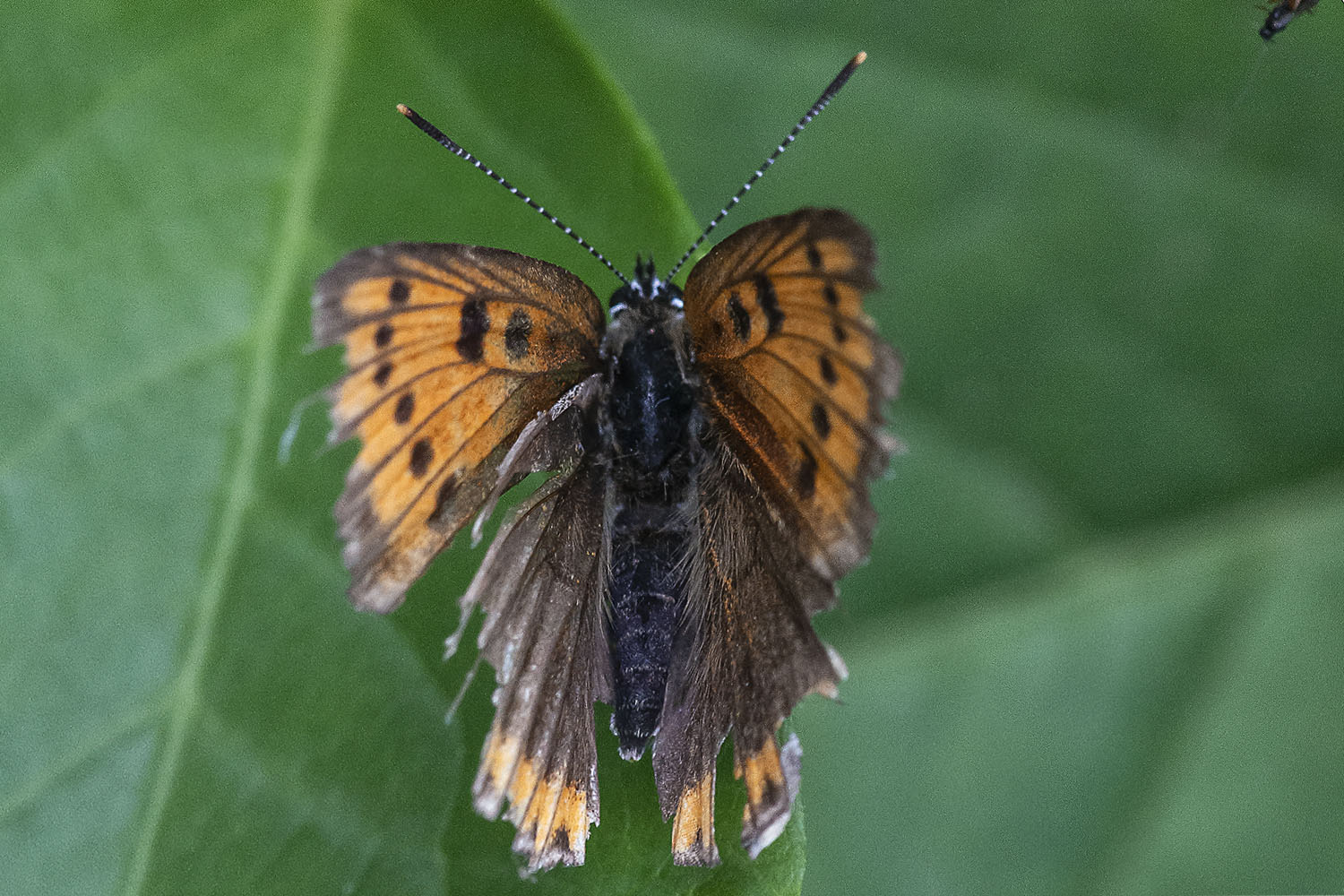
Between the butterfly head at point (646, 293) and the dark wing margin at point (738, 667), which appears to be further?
the butterfly head at point (646, 293)

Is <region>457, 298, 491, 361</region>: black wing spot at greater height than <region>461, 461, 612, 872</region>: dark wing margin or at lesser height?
greater

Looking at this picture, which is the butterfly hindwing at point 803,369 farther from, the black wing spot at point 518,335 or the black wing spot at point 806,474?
the black wing spot at point 518,335

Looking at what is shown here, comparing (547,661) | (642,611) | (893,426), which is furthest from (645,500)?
(893,426)

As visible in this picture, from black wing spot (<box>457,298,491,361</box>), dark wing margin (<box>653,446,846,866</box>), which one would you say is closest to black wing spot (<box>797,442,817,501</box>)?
dark wing margin (<box>653,446,846,866</box>)

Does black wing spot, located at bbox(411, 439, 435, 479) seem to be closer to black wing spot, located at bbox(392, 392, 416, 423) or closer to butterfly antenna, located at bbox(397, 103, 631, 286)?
black wing spot, located at bbox(392, 392, 416, 423)

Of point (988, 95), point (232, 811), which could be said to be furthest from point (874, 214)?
point (232, 811)

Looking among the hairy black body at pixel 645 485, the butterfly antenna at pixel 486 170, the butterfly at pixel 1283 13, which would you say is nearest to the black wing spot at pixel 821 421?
the hairy black body at pixel 645 485

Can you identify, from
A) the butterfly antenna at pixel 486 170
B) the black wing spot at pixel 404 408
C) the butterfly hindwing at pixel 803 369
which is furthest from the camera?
the butterfly antenna at pixel 486 170
